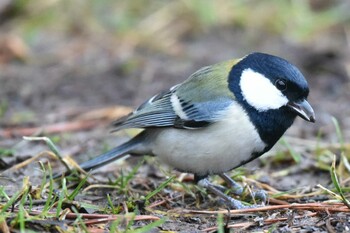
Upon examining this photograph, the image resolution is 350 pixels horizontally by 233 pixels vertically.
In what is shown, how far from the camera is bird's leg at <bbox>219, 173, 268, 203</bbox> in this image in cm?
359

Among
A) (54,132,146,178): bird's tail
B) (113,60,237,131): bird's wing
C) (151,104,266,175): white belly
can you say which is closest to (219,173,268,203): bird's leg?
(151,104,266,175): white belly

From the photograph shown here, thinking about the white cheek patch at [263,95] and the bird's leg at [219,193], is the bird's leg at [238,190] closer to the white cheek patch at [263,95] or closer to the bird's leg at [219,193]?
the bird's leg at [219,193]

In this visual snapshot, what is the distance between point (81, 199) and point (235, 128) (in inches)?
34.4

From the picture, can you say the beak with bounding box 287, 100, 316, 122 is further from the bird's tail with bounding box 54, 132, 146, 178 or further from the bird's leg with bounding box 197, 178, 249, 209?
the bird's tail with bounding box 54, 132, 146, 178

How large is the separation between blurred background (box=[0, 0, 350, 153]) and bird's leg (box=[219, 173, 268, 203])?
1.37 metres

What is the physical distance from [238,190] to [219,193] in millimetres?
146

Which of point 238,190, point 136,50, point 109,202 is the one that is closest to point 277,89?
point 238,190

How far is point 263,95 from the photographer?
3.53 metres

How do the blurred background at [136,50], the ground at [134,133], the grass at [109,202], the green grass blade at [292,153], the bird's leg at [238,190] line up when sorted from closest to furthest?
the grass at [109,202] → the ground at [134,133] → the bird's leg at [238,190] → the green grass blade at [292,153] → the blurred background at [136,50]

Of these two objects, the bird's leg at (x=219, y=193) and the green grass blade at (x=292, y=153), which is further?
the green grass blade at (x=292, y=153)

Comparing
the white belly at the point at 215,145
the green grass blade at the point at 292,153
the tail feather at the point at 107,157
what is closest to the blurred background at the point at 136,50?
the green grass blade at the point at 292,153

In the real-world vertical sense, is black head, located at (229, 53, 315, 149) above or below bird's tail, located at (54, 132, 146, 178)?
above

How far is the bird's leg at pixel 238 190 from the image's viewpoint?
11.8 feet

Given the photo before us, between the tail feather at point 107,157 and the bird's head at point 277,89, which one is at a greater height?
the bird's head at point 277,89
